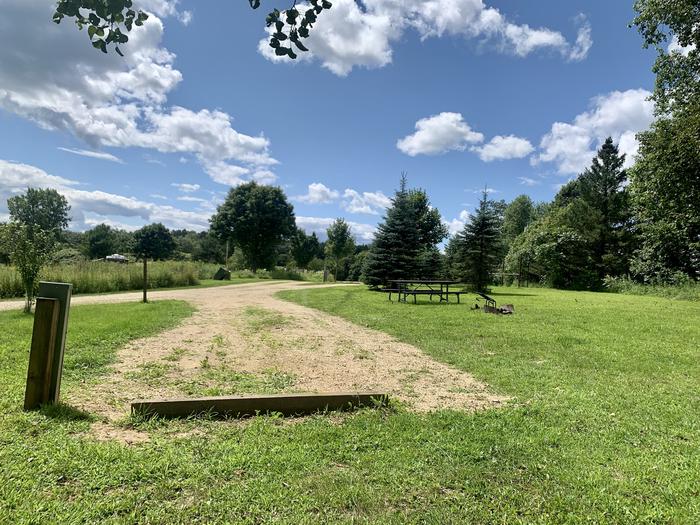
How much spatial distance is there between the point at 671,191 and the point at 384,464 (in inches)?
818

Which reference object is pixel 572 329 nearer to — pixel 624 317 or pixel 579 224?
pixel 624 317

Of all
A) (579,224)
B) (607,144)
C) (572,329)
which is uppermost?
(607,144)

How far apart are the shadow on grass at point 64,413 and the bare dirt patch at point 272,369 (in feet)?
0.42

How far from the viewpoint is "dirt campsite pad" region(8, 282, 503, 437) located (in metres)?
4.06

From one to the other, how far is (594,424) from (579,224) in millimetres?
35567

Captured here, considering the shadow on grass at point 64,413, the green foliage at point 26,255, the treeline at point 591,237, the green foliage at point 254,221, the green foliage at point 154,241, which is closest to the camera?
the shadow on grass at point 64,413

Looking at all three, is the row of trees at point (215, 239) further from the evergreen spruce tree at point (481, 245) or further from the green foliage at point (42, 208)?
the evergreen spruce tree at point (481, 245)

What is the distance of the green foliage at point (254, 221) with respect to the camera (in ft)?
124

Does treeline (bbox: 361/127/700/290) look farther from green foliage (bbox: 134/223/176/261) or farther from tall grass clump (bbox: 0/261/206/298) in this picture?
green foliage (bbox: 134/223/176/261)

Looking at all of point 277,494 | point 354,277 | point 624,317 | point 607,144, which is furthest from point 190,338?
point 607,144

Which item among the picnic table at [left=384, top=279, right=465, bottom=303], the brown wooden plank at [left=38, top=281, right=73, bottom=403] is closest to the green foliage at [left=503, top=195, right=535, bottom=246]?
the picnic table at [left=384, top=279, right=465, bottom=303]

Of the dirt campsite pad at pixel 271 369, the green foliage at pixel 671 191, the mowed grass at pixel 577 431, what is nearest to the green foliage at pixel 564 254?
the green foliage at pixel 671 191

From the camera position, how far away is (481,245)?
71.5ft

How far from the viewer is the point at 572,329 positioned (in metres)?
8.70
